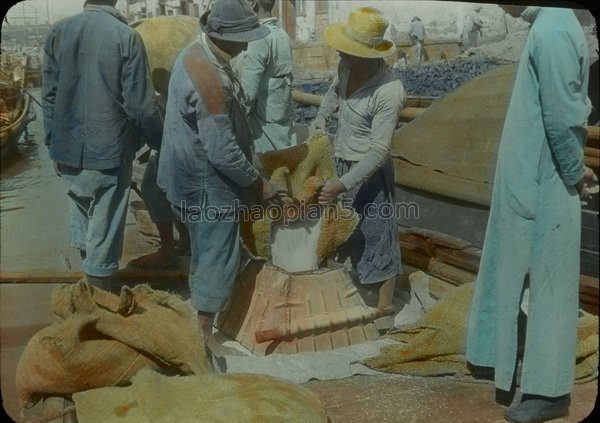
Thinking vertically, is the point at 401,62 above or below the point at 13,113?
above

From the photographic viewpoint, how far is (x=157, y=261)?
331cm

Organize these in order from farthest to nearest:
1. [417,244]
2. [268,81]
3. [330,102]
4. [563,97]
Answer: [417,244]
[330,102]
[268,81]
[563,97]

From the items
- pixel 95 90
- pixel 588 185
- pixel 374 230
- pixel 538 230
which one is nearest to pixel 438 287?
pixel 374 230

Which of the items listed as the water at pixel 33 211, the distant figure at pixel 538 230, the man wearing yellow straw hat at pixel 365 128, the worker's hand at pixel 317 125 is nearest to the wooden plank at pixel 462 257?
the distant figure at pixel 538 230

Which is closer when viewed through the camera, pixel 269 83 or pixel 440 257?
pixel 269 83

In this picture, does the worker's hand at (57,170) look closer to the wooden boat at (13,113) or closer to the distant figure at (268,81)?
the wooden boat at (13,113)

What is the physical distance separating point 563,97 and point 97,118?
1702mm

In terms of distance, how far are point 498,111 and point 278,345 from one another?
4.26ft

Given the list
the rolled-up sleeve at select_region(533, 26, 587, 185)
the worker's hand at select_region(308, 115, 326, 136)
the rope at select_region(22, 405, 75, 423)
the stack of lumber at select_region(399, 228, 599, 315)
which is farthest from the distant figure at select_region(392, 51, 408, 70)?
the rope at select_region(22, 405, 75, 423)

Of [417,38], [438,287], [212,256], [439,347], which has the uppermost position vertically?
[417,38]

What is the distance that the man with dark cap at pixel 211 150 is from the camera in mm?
3086

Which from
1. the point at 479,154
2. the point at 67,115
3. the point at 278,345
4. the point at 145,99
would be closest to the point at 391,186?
the point at 479,154

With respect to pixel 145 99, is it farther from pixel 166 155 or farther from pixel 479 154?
pixel 479 154

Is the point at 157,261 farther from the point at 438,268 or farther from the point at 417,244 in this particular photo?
the point at 438,268
